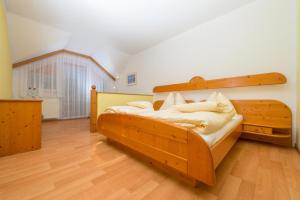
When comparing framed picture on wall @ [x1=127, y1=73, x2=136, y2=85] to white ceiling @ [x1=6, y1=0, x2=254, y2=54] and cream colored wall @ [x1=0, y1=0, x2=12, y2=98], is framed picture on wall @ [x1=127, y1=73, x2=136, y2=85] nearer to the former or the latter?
white ceiling @ [x1=6, y1=0, x2=254, y2=54]

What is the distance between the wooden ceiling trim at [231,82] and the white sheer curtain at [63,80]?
3.24 meters

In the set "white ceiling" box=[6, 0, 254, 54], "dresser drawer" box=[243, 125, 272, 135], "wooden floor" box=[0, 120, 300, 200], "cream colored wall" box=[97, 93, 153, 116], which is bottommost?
"wooden floor" box=[0, 120, 300, 200]

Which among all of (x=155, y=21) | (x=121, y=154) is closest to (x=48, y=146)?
(x=121, y=154)

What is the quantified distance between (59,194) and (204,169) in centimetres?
109

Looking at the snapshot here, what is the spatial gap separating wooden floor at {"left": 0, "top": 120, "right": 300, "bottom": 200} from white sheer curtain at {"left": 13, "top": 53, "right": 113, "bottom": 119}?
3066 millimetres

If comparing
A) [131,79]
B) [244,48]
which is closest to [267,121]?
[244,48]

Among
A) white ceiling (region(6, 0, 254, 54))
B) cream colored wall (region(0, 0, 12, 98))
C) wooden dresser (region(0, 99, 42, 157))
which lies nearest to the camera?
wooden dresser (region(0, 99, 42, 157))

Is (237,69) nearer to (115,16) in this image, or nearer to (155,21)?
(155,21)

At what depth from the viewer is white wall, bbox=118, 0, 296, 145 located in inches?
75.4

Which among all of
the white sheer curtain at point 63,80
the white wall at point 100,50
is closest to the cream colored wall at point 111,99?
the white wall at point 100,50

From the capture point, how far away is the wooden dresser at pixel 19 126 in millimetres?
1546

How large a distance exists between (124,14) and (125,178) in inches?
115

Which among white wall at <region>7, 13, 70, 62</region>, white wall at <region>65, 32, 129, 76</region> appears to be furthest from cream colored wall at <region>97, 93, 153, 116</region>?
white wall at <region>7, 13, 70, 62</region>

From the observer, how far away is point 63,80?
4223mm
